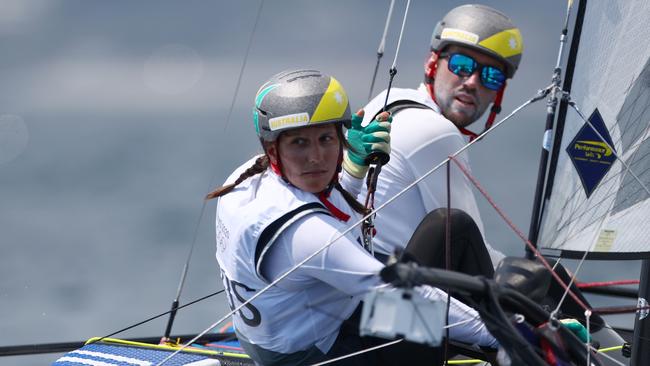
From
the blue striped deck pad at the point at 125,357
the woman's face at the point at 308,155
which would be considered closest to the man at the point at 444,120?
the woman's face at the point at 308,155

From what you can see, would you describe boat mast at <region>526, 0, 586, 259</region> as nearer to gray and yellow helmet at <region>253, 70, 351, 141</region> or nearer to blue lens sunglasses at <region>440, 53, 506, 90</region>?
gray and yellow helmet at <region>253, 70, 351, 141</region>

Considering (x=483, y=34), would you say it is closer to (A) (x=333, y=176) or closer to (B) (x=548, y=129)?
(B) (x=548, y=129)

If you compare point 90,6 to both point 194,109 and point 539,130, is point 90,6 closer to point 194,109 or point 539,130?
point 194,109

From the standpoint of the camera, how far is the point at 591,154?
3549 mm

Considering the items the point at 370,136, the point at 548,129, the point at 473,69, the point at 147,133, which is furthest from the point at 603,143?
the point at 147,133

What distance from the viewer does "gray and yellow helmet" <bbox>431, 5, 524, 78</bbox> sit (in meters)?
4.18

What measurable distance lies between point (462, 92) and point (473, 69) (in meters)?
0.09

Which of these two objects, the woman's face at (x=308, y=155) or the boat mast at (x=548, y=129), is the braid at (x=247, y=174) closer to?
the woman's face at (x=308, y=155)

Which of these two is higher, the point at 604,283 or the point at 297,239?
the point at 297,239

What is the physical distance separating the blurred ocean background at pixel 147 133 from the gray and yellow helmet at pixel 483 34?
5530 millimetres

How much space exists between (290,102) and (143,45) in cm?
1656

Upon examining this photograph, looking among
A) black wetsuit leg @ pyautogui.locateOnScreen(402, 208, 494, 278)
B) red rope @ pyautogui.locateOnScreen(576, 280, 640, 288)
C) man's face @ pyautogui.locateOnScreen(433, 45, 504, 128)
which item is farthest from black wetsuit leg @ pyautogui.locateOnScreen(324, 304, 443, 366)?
red rope @ pyautogui.locateOnScreen(576, 280, 640, 288)

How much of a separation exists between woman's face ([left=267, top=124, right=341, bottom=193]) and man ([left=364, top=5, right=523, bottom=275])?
593 millimetres

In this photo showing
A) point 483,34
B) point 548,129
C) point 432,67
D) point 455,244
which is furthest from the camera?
point 432,67
